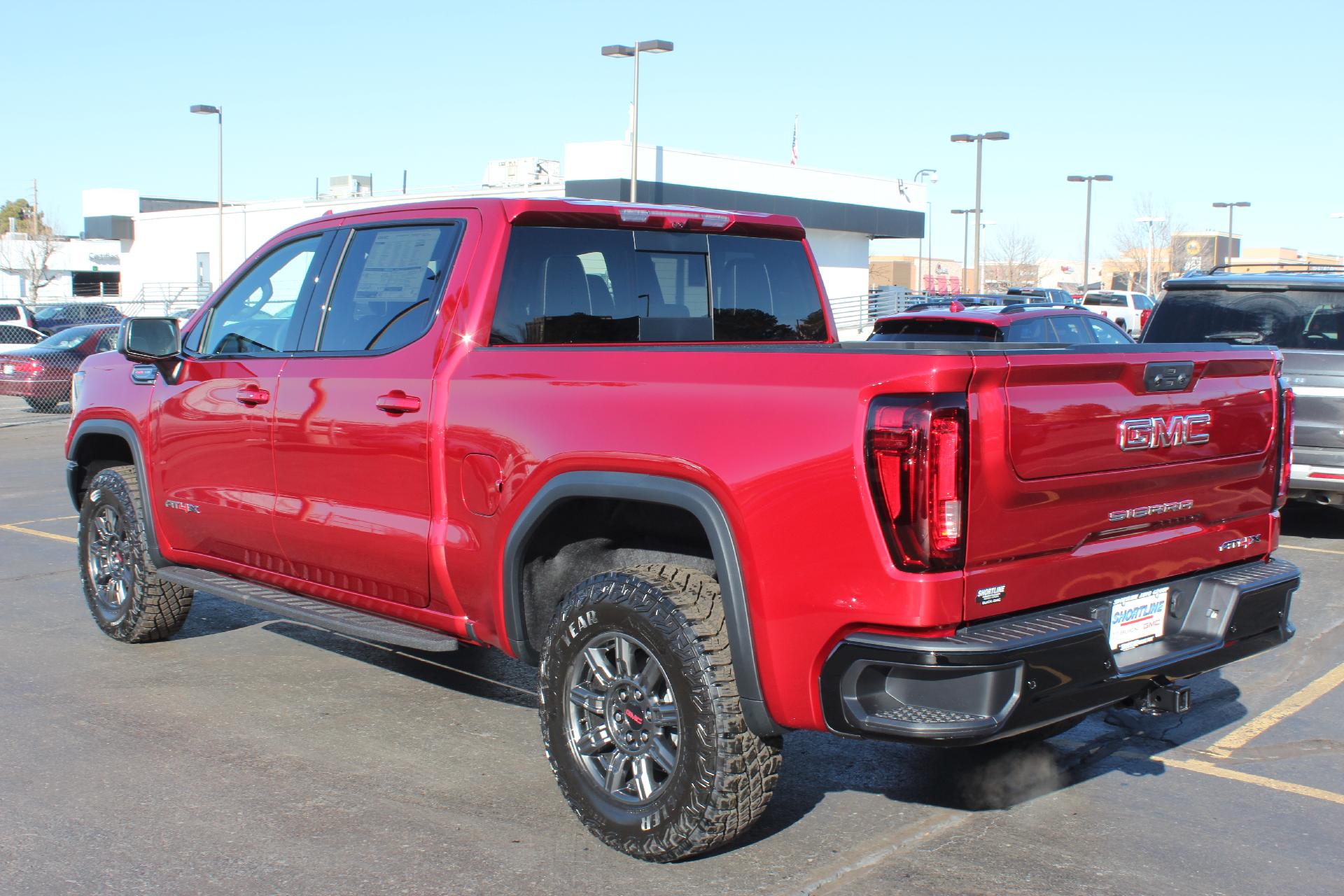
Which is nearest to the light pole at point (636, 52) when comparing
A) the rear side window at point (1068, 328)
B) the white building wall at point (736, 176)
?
the white building wall at point (736, 176)

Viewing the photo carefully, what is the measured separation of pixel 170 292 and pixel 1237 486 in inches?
2109

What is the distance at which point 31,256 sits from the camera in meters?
64.0

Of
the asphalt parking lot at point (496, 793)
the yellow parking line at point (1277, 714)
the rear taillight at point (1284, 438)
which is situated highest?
the rear taillight at point (1284, 438)

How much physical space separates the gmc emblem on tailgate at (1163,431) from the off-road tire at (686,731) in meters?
1.24

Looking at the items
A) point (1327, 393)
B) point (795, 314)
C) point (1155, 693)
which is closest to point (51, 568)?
point (795, 314)

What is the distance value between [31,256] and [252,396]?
66.1 meters

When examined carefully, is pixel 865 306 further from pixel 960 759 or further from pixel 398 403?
pixel 398 403

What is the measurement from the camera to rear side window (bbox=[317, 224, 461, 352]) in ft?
16.0

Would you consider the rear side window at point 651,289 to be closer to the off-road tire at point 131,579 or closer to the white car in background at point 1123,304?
the off-road tire at point 131,579

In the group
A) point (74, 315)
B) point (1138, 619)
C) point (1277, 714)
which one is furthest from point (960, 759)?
point (74, 315)

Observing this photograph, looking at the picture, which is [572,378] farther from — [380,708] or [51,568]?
[51,568]

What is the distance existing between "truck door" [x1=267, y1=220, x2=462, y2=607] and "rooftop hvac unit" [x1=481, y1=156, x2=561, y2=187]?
1510 inches

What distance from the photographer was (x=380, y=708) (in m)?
5.59

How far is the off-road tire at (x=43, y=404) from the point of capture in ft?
Answer: 72.1
